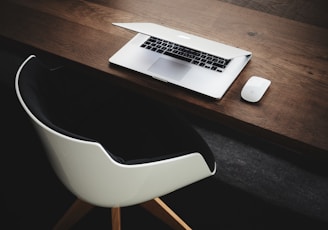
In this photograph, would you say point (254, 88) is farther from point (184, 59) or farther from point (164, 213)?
point (164, 213)

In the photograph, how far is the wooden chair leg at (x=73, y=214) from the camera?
5.62 ft

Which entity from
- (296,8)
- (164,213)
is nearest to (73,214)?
(164,213)

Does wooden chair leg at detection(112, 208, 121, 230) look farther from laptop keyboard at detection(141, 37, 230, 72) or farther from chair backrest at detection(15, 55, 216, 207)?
laptop keyboard at detection(141, 37, 230, 72)

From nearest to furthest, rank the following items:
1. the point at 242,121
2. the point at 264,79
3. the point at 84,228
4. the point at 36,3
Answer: the point at 242,121
the point at 264,79
the point at 36,3
the point at 84,228

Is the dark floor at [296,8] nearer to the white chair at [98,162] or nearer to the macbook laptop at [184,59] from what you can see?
the macbook laptop at [184,59]

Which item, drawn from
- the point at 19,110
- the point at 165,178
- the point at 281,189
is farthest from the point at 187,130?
the point at 19,110

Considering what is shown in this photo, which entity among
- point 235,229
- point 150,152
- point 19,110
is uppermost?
point 150,152

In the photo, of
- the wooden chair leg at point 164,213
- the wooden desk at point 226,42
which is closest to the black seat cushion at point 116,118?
the wooden desk at point 226,42

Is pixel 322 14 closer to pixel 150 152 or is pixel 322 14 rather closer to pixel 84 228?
pixel 150 152

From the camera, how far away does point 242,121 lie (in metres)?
1.30

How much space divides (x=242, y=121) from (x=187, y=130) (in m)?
0.24

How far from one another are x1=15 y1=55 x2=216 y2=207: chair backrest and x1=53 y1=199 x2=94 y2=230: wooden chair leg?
1.11 feet

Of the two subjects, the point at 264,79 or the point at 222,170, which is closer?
the point at 264,79

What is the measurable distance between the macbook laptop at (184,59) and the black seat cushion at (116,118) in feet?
0.50
